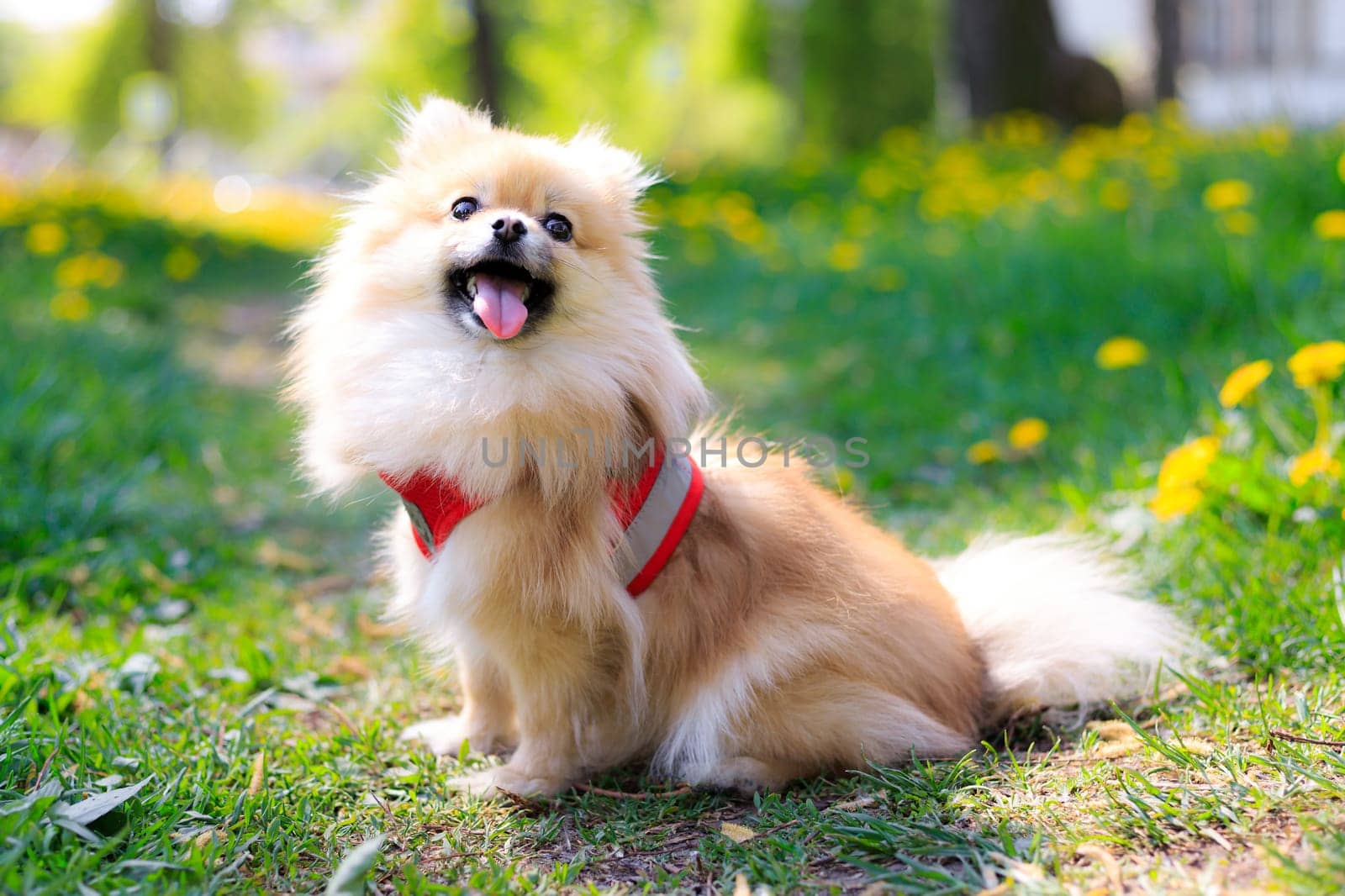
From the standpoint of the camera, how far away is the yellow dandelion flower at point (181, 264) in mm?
7801

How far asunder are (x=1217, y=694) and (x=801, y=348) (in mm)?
3834

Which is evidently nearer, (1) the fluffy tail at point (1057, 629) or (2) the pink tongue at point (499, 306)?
(2) the pink tongue at point (499, 306)

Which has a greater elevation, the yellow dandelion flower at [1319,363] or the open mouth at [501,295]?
the open mouth at [501,295]

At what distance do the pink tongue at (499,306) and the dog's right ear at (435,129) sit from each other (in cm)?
Result: 45

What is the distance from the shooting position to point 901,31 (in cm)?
1393

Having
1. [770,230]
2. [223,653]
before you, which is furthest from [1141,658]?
[770,230]

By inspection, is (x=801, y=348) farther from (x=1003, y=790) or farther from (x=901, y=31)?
(x=901, y=31)

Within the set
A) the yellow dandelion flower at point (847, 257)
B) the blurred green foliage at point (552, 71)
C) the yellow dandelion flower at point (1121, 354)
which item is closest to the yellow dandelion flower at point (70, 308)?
the blurred green foliage at point (552, 71)

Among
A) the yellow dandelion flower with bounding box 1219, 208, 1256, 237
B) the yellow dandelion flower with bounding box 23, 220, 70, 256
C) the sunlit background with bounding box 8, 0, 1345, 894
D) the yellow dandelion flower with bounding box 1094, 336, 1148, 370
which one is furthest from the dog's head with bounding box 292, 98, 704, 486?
the yellow dandelion flower with bounding box 23, 220, 70, 256

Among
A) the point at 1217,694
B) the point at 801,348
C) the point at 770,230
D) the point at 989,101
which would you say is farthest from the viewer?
the point at 989,101

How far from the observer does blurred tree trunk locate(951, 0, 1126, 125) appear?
32.4 ft

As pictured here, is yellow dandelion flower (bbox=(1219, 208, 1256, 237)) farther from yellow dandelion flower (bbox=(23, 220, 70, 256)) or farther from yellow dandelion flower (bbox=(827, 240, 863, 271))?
yellow dandelion flower (bbox=(23, 220, 70, 256))

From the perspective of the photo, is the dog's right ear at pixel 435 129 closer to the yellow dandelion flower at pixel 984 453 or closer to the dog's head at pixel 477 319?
the dog's head at pixel 477 319

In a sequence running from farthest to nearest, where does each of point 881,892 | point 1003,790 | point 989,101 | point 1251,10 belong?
point 1251,10 < point 989,101 < point 1003,790 < point 881,892
